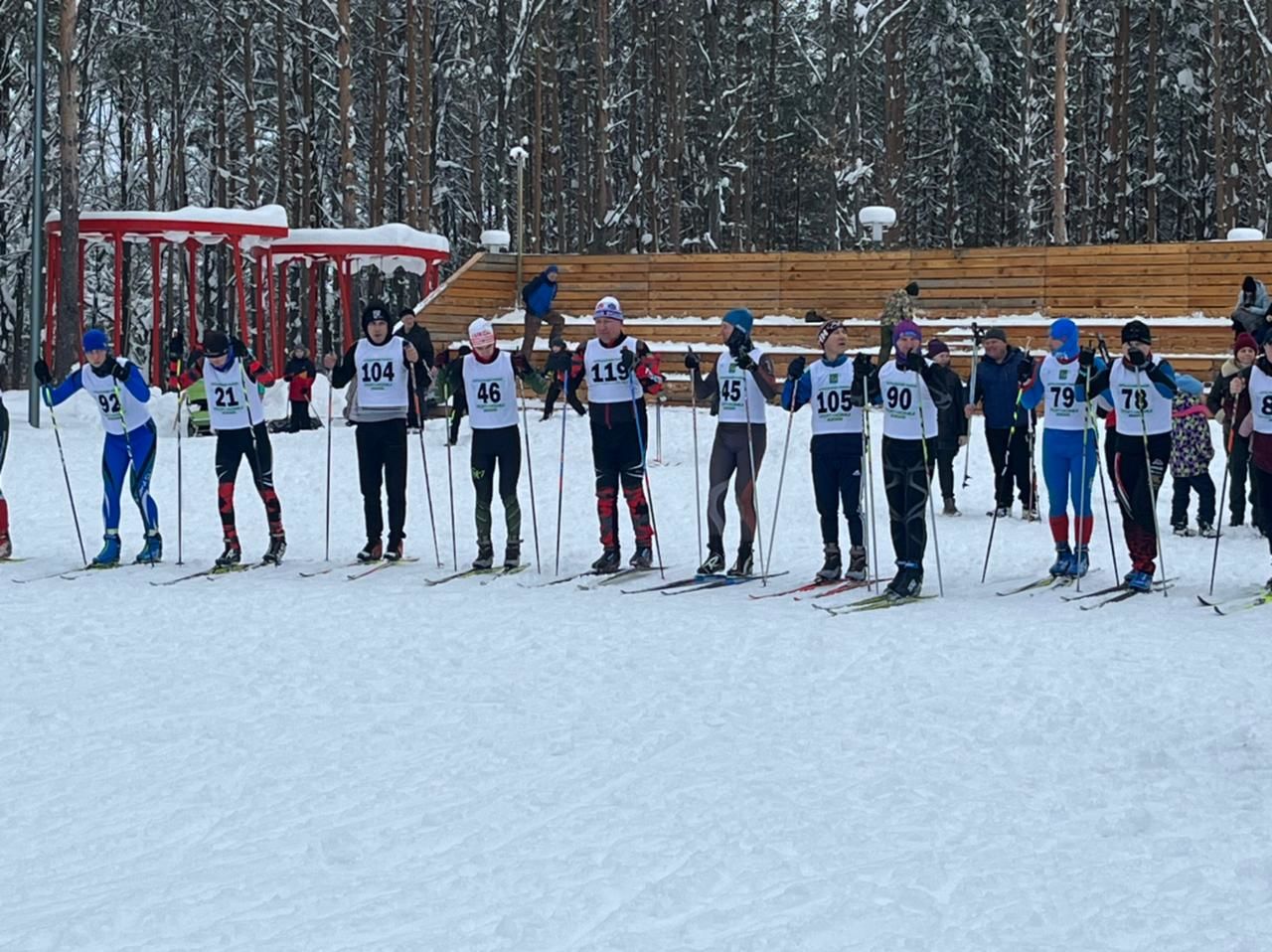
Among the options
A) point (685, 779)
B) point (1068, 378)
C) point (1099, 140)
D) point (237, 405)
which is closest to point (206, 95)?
point (1099, 140)

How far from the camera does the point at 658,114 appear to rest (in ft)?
117

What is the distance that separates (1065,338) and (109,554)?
22.7 feet

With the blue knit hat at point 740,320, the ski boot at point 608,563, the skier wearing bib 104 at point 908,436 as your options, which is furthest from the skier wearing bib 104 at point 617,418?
the skier wearing bib 104 at point 908,436

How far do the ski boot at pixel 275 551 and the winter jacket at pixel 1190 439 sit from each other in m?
6.95

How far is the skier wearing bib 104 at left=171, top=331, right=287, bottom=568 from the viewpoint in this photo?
11.5m

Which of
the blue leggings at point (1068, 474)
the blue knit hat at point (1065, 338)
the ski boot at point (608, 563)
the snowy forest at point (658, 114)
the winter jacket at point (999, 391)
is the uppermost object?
the snowy forest at point (658, 114)

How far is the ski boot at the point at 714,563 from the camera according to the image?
34.9 feet

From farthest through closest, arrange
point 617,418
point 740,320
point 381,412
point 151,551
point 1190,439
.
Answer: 1. point 1190,439
2. point 151,551
3. point 381,412
4. point 617,418
5. point 740,320

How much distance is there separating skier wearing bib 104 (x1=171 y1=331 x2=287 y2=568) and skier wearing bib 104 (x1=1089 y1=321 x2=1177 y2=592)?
580 centimetres

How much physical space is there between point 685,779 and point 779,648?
2546 mm

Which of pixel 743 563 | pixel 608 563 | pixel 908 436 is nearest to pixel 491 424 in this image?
pixel 608 563

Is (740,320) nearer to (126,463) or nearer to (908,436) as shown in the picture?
(908,436)

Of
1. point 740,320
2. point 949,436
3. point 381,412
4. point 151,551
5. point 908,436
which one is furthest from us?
point 949,436

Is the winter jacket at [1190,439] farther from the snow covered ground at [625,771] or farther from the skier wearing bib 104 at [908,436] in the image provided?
the skier wearing bib 104 at [908,436]
